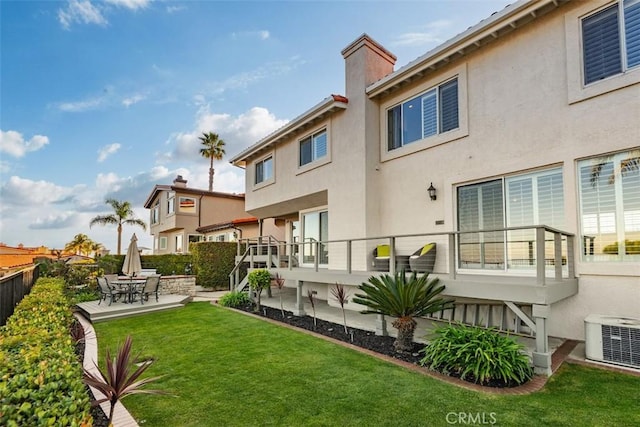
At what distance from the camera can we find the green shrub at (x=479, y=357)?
563 centimetres

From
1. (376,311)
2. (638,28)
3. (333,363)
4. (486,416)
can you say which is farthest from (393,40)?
(486,416)

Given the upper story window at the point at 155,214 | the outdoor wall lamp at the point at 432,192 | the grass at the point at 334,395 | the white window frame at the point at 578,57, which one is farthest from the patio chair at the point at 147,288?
the upper story window at the point at 155,214

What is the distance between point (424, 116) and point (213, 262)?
13.5 meters

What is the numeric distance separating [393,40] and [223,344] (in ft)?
39.9

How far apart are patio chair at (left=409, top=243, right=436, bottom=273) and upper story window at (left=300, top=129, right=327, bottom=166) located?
5.51 metres

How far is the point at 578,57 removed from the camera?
24.6 ft

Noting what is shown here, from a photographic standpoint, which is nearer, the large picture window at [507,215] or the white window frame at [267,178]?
the large picture window at [507,215]

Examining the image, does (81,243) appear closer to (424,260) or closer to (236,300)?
(236,300)

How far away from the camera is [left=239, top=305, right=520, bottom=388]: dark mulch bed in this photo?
695 cm

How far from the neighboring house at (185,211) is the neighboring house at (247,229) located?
2.48 meters

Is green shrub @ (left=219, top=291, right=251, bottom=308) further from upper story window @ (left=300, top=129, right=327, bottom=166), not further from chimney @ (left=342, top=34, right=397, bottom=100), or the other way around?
chimney @ (left=342, top=34, right=397, bottom=100)

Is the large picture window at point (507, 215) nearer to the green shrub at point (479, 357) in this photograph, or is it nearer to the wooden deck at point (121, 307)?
the green shrub at point (479, 357)

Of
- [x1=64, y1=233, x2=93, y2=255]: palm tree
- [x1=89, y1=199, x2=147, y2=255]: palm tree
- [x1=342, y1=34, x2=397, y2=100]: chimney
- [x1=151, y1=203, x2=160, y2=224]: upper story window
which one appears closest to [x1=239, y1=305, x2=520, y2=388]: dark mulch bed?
[x1=342, y1=34, x2=397, y2=100]: chimney

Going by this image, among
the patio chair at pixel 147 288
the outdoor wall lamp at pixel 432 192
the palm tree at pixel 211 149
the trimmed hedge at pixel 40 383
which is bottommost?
the patio chair at pixel 147 288
